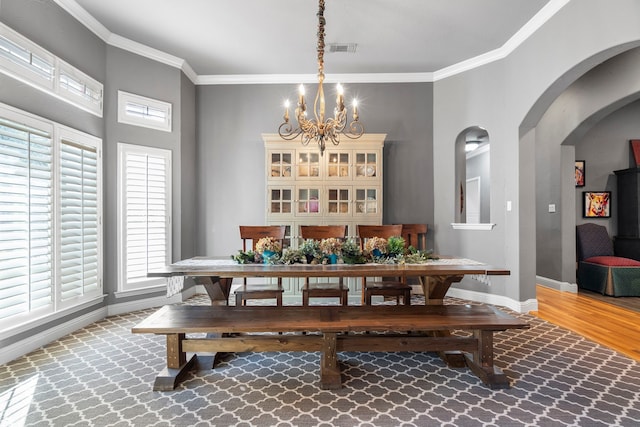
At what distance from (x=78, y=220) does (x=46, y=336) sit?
108 centimetres

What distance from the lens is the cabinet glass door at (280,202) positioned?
4.29 m

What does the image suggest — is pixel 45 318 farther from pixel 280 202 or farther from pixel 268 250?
pixel 280 202

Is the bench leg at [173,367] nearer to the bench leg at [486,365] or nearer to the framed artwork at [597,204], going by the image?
the bench leg at [486,365]

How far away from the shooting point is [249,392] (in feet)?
6.77

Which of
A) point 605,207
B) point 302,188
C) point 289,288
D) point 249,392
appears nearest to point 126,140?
point 302,188

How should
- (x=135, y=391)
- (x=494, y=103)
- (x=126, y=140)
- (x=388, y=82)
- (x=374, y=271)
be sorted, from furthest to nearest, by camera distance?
(x=388, y=82) < (x=494, y=103) < (x=126, y=140) < (x=374, y=271) < (x=135, y=391)

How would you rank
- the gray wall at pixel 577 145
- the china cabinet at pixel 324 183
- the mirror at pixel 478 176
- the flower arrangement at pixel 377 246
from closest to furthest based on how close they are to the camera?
the flower arrangement at pixel 377 246
the gray wall at pixel 577 145
the china cabinet at pixel 324 183
the mirror at pixel 478 176

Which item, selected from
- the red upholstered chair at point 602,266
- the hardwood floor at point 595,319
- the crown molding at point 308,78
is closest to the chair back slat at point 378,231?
the hardwood floor at point 595,319

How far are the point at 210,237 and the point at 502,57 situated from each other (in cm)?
453

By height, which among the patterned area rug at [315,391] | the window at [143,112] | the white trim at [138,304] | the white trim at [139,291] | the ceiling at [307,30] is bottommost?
the patterned area rug at [315,391]

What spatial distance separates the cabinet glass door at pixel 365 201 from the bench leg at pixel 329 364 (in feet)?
7.70

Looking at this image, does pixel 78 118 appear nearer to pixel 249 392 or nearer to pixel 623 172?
pixel 249 392

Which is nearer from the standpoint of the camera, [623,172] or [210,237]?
[210,237]

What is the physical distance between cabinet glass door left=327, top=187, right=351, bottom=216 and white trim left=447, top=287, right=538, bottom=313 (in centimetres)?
189
